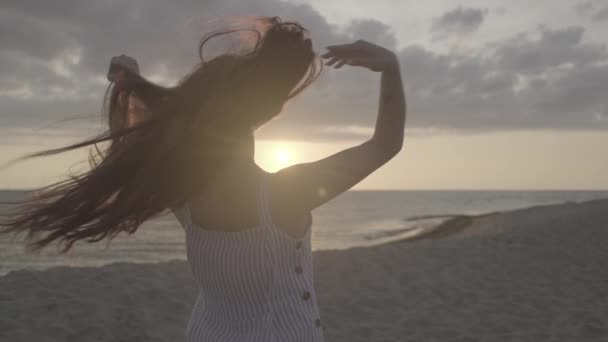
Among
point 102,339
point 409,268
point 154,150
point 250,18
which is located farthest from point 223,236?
point 409,268

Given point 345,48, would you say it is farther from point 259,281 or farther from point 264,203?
point 259,281

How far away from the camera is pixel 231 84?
1.63 m

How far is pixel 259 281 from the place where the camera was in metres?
1.64

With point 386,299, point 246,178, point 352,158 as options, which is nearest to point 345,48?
point 352,158

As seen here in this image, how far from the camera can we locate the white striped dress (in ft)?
5.33

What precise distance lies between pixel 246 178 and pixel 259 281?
294 millimetres

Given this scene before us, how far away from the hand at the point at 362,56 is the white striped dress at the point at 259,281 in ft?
1.30

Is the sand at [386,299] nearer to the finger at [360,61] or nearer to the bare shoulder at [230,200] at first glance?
the bare shoulder at [230,200]

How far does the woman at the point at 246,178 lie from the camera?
5.26 ft

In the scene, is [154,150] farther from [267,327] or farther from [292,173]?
[267,327]

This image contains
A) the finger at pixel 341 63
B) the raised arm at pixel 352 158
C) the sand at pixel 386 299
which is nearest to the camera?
the raised arm at pixel 352 158

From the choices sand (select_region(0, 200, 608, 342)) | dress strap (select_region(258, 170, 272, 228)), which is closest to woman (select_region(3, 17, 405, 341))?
dress strap (select_region(258, 170, 272, 228))

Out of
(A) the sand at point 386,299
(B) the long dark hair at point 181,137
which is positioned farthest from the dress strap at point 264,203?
(A) the sand at point 386,299

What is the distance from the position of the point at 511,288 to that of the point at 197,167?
8.08 m
